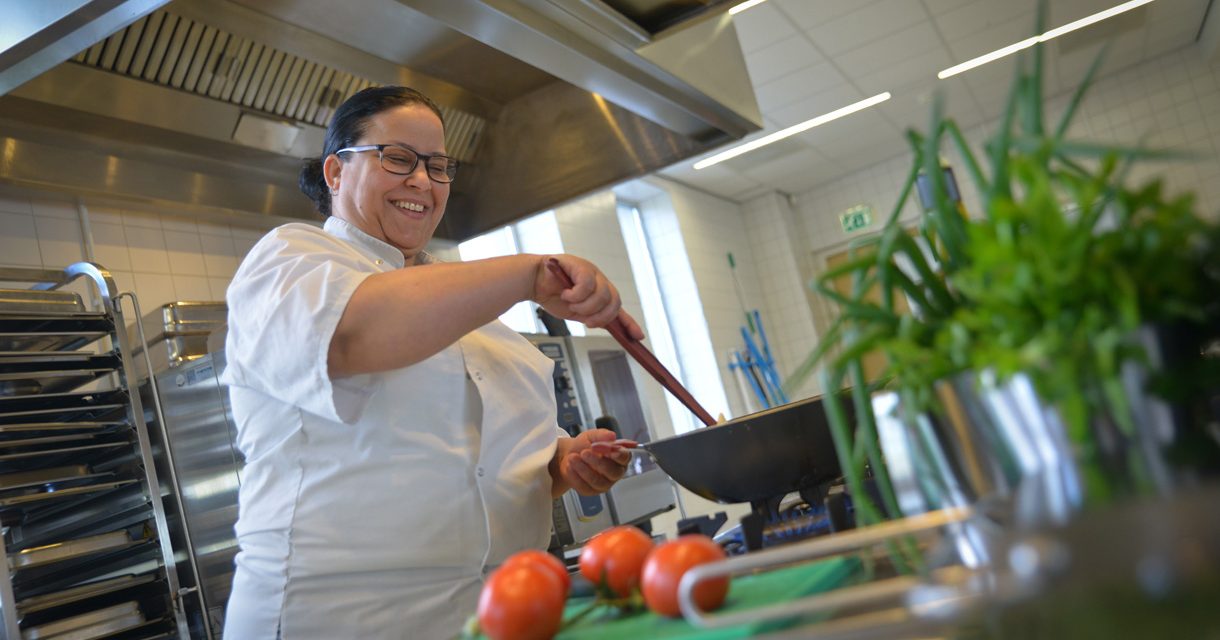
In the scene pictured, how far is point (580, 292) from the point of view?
115 centimetres

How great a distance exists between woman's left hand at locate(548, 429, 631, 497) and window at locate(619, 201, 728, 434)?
190 inches

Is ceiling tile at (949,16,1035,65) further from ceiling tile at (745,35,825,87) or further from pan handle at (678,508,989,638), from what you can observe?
pan handle at (678,508,989,638)

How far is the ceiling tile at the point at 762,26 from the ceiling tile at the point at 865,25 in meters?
0.16

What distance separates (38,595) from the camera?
2.13 m

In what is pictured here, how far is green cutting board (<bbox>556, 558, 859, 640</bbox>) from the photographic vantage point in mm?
588

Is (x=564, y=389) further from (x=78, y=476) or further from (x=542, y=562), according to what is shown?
(x=542, y=562)

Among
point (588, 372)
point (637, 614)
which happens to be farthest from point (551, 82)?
point (637, 614)

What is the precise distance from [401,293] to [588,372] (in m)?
2.25

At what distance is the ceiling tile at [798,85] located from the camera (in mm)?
5156

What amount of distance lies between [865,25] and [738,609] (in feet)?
14.9

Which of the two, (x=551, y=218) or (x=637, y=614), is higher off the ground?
(x=551, y=218)

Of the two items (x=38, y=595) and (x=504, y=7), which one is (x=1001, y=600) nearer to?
(x=504, y=7)

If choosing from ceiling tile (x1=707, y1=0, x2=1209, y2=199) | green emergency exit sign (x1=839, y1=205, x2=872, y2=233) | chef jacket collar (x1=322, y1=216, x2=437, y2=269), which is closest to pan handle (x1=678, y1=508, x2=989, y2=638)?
chef jacket collar (x1=322, y1=216, x2=437, y2=269)

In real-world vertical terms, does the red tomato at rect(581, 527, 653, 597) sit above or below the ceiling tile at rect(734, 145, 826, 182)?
below
